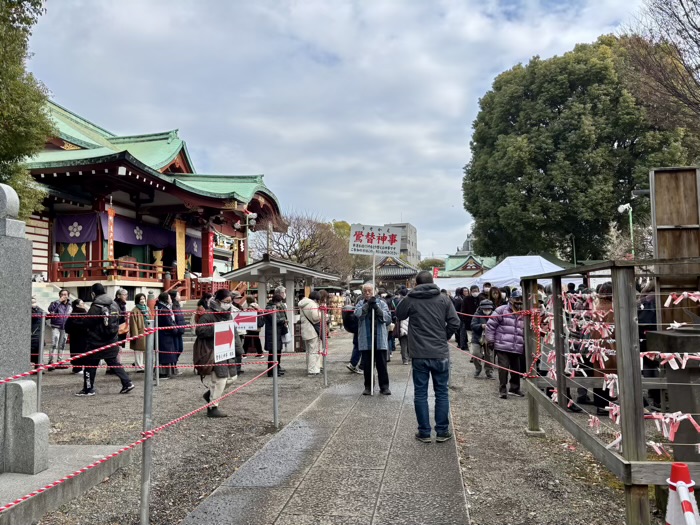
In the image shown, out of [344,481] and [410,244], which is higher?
[410,244]

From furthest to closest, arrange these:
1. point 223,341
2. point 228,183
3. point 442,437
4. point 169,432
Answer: point 228,183 < point 169,432 < point 223,341 < point 442,437

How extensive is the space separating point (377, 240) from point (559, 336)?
17.9 feet

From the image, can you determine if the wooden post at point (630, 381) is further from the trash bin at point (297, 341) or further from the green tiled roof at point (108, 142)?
the green tiled roof at point (108, 142)

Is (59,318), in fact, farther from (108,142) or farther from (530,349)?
(108,142)

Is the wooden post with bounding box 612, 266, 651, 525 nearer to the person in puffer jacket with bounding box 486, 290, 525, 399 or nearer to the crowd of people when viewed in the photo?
the crowd of people

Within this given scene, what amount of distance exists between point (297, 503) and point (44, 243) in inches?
643

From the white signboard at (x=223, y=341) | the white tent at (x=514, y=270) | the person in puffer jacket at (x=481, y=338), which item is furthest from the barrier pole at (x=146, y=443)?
the white tent at (x=514, y=270)

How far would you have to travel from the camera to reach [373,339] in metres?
7.34

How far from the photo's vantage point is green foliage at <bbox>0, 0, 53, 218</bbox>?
7.97 meters

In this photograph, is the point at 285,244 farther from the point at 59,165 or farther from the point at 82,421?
the point at 82,421

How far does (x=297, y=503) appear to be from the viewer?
359cm

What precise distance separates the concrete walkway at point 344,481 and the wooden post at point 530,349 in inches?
46.7

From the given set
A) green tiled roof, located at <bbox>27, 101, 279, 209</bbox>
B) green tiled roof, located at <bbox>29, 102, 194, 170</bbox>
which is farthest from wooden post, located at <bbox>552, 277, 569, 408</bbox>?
green tiled roof, located at <bbox>29, 102, 194, 170</bbox>

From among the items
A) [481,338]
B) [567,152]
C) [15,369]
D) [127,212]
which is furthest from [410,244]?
[15,369]
